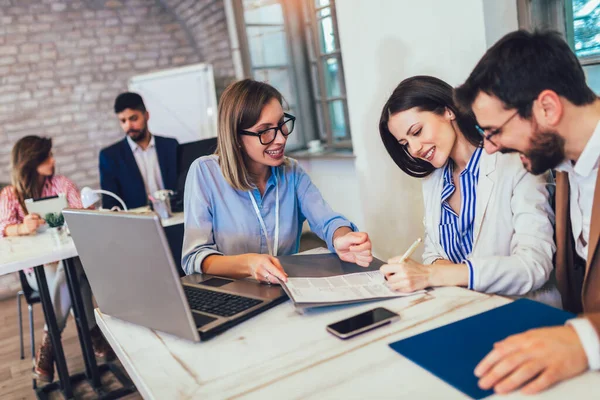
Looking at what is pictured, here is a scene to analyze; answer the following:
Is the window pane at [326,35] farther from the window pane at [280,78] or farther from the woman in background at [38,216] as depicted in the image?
the woman in background at [38,216]

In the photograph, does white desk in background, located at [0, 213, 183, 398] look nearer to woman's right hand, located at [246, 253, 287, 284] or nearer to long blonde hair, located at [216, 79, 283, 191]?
long blonde hair, located at [216, 79, 283, 191]

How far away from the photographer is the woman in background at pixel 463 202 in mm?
1296

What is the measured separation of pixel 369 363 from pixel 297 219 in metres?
1.07

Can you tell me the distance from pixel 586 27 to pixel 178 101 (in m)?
3.74

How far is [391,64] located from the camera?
269cm

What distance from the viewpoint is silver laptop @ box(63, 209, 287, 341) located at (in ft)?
3.40

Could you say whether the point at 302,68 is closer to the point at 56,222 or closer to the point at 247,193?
the point at 56,222

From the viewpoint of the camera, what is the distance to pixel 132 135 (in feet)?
12.5

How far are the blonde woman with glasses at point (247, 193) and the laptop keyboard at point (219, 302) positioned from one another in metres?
0.28

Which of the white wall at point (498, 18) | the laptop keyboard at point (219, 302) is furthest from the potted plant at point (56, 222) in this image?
the white wall at point (498, 18)

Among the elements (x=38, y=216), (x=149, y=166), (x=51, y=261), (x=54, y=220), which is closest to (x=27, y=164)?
(x=38, y=216)

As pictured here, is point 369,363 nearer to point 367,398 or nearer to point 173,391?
point 367,398

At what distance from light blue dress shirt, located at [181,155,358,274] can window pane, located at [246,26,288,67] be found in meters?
2.96

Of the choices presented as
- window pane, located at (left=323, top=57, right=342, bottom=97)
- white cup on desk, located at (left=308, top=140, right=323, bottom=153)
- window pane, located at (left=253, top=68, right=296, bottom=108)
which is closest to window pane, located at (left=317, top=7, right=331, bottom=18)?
window pane, located at (left=323, top=57, right=342, bottom=97)
